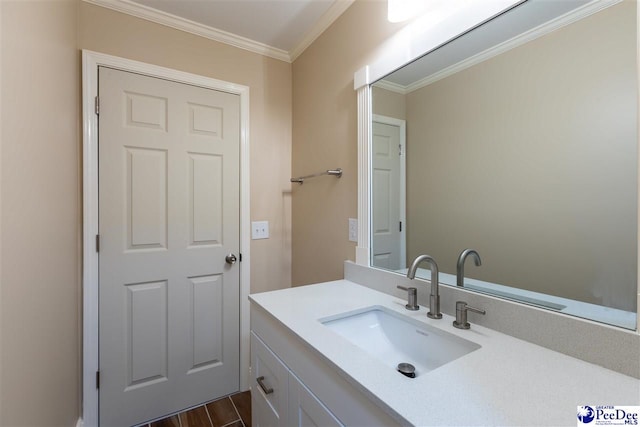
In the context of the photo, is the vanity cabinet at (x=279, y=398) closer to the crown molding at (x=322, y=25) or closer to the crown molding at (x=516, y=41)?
the crown molding at (x=516, y=41)

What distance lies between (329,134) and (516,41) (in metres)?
0.98

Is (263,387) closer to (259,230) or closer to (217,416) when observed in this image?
(217,416)

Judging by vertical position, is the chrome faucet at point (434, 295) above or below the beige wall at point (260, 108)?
below

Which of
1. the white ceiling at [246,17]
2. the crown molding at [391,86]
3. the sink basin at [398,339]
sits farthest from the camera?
the white ceiling at [246,17]

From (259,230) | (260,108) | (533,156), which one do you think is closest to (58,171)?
(259,230)

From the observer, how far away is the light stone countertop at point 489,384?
521 millimetres

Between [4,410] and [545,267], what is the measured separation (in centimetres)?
147

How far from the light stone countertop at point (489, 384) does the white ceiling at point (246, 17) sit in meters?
1.67

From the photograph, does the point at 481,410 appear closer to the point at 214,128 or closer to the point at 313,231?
the point at 313,231

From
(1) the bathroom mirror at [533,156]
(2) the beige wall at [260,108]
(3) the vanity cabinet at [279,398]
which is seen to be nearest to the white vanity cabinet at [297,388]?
(3) the vanity cabinet at [279,398]

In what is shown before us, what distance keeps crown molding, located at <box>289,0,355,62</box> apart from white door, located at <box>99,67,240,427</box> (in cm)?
56

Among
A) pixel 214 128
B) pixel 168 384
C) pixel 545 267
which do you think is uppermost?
pixel 214 128

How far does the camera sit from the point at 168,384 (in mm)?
1690

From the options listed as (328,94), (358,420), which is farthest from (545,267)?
(328,94)
